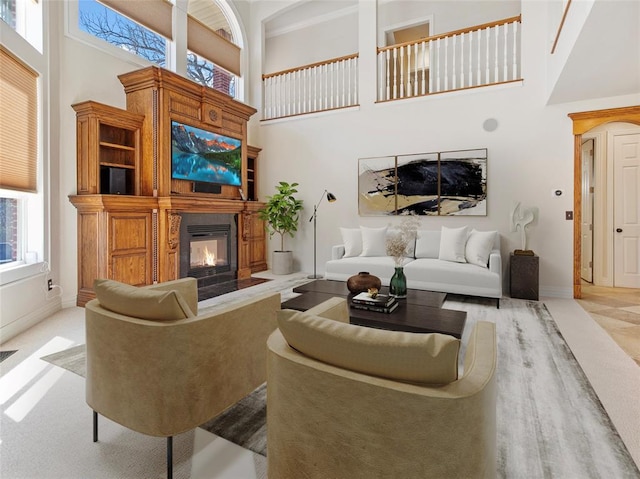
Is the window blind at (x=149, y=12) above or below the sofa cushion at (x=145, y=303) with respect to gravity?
above

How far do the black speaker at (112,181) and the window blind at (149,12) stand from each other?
85.0 inches

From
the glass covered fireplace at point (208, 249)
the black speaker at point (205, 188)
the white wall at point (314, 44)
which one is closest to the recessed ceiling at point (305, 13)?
the white wall at point (314, 44)

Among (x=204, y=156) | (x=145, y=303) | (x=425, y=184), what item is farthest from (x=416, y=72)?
(x=145, y=303)

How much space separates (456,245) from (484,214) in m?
0.90

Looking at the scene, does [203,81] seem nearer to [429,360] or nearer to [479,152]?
[479,152]

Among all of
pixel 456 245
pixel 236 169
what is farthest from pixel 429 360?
pixel 236 169

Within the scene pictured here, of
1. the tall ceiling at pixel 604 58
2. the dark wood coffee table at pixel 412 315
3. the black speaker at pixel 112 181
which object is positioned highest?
the tall ceiling at pixel 604 58

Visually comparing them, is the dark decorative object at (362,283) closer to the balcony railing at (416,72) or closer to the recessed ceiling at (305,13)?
the balcony railing at (416,72)

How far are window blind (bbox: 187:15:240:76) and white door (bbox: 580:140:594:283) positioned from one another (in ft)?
20.6

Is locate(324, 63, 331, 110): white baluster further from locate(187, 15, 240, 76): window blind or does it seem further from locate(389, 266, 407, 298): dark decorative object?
locate(389, 266, 407, 298): dark decorative object

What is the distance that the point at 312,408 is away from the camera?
107 cm

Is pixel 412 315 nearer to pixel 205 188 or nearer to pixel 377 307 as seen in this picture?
pixel 377 307

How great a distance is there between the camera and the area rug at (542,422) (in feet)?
4.99

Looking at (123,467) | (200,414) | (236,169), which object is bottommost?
(123,467)
